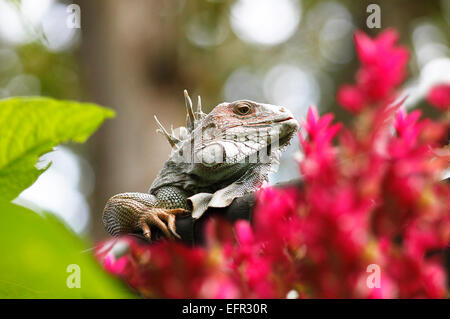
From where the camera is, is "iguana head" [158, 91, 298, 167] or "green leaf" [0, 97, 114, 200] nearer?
"green leaf" [0, 97, 114, 200]

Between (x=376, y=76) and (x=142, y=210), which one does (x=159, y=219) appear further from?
(x=376, y=76)

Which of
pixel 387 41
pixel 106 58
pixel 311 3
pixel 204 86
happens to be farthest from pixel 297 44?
pixel 387 41

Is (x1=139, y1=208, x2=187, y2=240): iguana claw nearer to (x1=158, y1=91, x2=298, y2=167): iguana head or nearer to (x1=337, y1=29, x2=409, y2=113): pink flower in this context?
(x1=158, y1=91, x2=298, y2=167): iguana head

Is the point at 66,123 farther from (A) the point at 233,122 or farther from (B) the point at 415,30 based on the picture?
(B) the point at 415,30

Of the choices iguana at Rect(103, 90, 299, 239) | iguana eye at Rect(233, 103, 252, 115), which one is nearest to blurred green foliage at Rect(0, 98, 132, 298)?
iguana at Rect(103, 90, 299, 239)

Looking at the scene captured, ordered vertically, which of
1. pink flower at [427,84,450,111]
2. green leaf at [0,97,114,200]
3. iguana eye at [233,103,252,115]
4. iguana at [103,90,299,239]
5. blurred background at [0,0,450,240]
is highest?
blurred background at [0,0,450,240]
